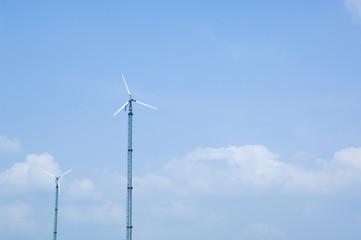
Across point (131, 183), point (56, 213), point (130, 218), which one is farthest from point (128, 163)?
point (56, 213)

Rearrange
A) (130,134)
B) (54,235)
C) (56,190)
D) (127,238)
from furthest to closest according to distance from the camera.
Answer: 1. (56,190)
2. (54,235)
3. (130,134)
4. (127,238)

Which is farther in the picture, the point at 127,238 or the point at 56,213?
the point at 56,213

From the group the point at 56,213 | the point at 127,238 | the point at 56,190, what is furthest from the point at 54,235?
the point at 127,238

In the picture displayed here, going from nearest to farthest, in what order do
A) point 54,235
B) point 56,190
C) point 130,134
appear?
1. point 130,134
2. point 54,235
3. point 56,190

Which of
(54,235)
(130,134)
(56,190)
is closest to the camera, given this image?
(130,134)

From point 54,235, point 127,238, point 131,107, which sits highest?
point 131,107

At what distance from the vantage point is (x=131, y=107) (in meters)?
80.6

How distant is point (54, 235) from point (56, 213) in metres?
5.48

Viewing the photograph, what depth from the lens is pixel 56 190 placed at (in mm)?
122562

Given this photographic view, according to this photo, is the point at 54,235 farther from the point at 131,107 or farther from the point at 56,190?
the point at 131,107

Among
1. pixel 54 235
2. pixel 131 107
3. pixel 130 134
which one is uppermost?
pixel 131 107

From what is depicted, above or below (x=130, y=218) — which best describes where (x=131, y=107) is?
above

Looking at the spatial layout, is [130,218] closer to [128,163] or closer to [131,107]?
[128,163]

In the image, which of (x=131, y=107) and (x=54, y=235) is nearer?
(x=131, y=107)
